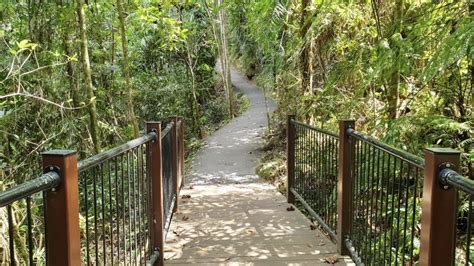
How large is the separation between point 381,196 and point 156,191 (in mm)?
1670

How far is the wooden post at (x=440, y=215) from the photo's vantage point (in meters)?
1.71

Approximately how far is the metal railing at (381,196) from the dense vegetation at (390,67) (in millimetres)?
445

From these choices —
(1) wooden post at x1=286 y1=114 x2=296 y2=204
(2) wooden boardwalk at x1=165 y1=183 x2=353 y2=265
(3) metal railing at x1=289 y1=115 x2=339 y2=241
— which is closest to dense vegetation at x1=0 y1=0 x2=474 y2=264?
(3) metal railing at x1=289 y1=115 x2=339 y2=241

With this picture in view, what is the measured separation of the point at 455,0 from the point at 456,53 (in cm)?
112

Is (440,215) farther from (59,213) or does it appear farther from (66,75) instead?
(66,75)

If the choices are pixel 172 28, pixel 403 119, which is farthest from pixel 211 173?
pixel 403 119

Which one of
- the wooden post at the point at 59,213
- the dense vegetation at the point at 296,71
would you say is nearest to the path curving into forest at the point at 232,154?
the dense vegetation at the point at 296,71

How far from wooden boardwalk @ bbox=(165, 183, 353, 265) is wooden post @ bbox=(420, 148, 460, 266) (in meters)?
1.66

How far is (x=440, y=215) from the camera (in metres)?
1.73

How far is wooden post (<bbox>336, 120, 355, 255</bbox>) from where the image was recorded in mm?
3351

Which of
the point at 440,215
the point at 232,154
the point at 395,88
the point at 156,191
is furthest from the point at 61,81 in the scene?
the point at 440,215

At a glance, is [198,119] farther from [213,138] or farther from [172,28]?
[172,28]

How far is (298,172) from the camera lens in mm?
5105

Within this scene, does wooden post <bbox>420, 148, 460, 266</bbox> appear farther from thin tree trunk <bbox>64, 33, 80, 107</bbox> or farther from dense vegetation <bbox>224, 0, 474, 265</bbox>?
thin tree trunk <bbox>64, 33, 80, 107</bbox>
